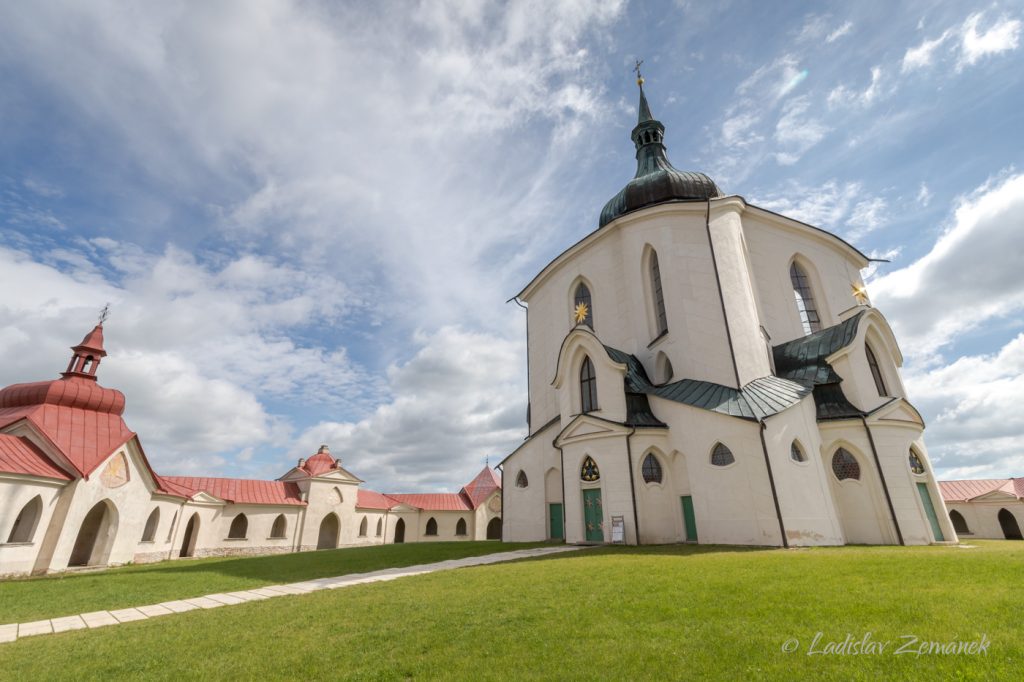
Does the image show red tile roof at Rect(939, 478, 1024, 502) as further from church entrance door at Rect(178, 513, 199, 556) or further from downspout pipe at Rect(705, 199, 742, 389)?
church entrance door at Rect(178, 513, 199, 556)

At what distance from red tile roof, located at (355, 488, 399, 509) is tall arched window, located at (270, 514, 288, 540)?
6951mm

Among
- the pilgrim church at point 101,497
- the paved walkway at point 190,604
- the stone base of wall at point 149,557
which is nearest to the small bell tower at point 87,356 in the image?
the pilgrim church at point 101,497

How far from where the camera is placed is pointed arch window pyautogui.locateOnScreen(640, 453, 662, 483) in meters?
18.3

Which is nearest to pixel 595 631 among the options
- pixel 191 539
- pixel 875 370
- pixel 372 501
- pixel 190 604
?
pixel 190 604

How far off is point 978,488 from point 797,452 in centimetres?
2522

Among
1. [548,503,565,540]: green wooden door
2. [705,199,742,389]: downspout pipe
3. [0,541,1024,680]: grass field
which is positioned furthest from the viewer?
[548,503,565,540]: green wooden door

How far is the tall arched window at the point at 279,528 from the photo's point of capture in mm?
34456

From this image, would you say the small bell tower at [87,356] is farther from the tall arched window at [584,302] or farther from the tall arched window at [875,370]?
the tall arched window at [875,370]

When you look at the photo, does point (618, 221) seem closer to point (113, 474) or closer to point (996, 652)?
point (996, 652)

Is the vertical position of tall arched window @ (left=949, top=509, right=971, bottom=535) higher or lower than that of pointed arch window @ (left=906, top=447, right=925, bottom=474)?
lower

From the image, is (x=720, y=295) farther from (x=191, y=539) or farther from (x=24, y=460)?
(x=191, y=539)

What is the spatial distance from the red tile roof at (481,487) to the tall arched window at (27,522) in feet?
117

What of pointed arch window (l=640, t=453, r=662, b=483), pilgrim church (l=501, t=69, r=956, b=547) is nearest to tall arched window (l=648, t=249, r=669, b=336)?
pilgrim church (l=501, t=69, r=956, b=547)

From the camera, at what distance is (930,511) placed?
16953mm
